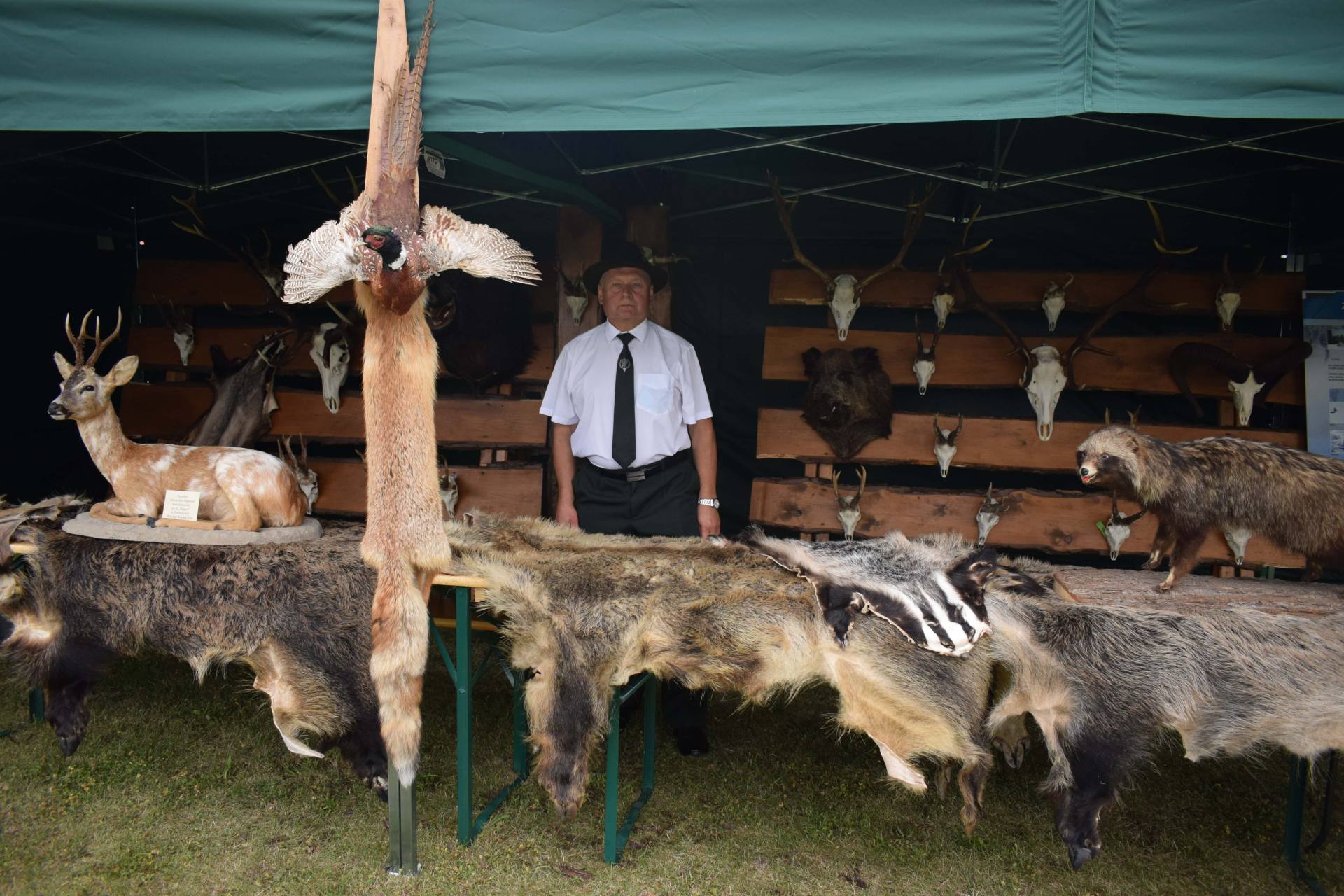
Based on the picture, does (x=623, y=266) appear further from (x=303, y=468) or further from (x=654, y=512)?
(x=303, y=468)

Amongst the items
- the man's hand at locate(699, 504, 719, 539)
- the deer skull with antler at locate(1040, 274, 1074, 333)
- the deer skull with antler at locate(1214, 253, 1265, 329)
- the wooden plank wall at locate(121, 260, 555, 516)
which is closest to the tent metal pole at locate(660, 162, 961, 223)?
the deer skull with antler at locate(1040, 274, 1074, 333)

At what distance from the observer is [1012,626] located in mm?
2158

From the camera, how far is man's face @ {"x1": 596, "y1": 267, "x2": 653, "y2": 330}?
136 inches

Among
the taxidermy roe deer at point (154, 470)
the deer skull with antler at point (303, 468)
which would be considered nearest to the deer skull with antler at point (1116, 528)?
the taxidermy roe deer at point (154, 470)

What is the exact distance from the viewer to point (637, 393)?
3400mm

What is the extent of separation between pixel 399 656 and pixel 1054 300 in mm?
3491

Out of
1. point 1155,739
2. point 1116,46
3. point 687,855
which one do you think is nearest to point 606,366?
point 687,855

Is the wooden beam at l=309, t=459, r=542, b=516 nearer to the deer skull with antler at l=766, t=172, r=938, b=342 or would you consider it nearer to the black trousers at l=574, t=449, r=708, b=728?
the black trousers at l=574, t=449, r=708, b=728

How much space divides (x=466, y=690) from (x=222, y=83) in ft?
6.20

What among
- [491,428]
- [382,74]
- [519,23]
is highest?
[519,23]

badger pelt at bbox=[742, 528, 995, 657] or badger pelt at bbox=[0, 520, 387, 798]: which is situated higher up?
badger pelt at bbox=[742, 528, 995, 657]

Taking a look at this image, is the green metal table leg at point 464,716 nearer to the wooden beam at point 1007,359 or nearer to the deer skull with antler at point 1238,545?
the wooden beam at point 1007,359

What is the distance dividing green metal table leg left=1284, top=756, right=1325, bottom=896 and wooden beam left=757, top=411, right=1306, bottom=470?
1872 mm

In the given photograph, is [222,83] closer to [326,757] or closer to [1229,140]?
[326,757]
